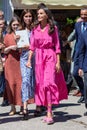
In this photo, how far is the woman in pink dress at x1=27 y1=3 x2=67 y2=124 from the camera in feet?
28.1

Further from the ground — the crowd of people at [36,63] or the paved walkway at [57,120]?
the crowd of people at [36,63]

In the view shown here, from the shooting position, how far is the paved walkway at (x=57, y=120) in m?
8.37

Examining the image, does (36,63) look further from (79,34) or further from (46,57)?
(79,34)

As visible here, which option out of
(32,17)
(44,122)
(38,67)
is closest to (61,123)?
(44,122)

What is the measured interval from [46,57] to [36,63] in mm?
238

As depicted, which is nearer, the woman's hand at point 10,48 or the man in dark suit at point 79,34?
the woman's hand at point 10,48

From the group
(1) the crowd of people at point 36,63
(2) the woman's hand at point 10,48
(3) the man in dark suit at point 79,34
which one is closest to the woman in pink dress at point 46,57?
(1) the crowd of people at point 36,63

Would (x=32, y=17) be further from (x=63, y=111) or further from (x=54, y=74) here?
(x=63, y=111)

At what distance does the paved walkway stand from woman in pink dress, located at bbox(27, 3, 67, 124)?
218 millimetres

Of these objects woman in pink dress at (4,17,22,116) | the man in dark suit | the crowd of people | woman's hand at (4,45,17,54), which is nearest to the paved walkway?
the crowd of people

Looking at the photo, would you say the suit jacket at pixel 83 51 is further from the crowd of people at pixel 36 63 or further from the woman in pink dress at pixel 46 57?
the woman in pink dress at pixel 46 57

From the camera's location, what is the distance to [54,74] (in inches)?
339

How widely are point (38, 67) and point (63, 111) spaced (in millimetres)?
1455

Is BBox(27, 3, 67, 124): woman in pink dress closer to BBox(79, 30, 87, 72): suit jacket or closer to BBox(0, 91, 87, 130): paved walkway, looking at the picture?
BBox(0, 91, 87, 130): paved walkway
